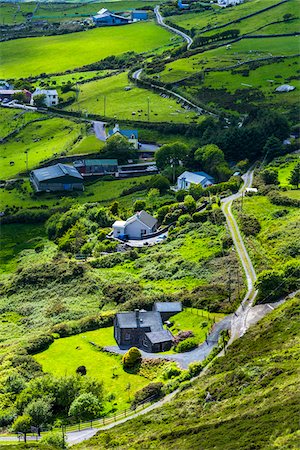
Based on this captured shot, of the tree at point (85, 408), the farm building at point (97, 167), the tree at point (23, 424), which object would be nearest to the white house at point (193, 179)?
the farm building at point (97, 167)

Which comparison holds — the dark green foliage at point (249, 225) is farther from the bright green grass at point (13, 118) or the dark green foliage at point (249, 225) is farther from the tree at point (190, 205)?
the bright green grass at point (13, 118)

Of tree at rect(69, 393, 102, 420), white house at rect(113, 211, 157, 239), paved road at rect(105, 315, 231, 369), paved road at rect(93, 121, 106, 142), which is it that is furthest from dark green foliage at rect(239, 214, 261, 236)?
paved road at rect(93, 121, 106, 142)

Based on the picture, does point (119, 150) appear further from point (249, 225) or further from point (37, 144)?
point (249, 225)

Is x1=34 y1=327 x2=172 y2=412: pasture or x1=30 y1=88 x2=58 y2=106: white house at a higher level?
x1=34 y1=327 x2=172 y2=412: pasture

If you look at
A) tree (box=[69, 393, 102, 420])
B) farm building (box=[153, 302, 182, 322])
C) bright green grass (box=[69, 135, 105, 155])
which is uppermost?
tree (box=[69, 393, 102, 420])

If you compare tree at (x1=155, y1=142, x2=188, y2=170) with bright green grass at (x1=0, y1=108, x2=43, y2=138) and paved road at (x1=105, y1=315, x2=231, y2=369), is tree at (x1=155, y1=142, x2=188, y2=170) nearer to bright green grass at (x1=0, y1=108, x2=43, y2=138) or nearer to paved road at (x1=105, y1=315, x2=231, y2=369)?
bright green grass at (x1=0, y1=108, x2=43, y2=138)

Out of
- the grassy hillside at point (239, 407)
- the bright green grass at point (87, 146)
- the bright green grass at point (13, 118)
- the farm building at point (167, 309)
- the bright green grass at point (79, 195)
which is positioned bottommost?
the bright green grass at point (13, 118)

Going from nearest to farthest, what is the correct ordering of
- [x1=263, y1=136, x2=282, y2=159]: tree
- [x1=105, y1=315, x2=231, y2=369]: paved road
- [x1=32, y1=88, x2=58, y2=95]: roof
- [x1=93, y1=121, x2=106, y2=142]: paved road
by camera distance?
[x1=105, y1=315, x2=231, y2=369]: paved road
[x1=263, y1=136, x2=282, y2=159]: tree
[x1=93, y1=121, x2=106, y2=142]: paved road
[x1=32, y1=88, x2=58, y2=95]: roof

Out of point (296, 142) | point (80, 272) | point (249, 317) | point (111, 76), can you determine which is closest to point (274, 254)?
point (249, 317)
